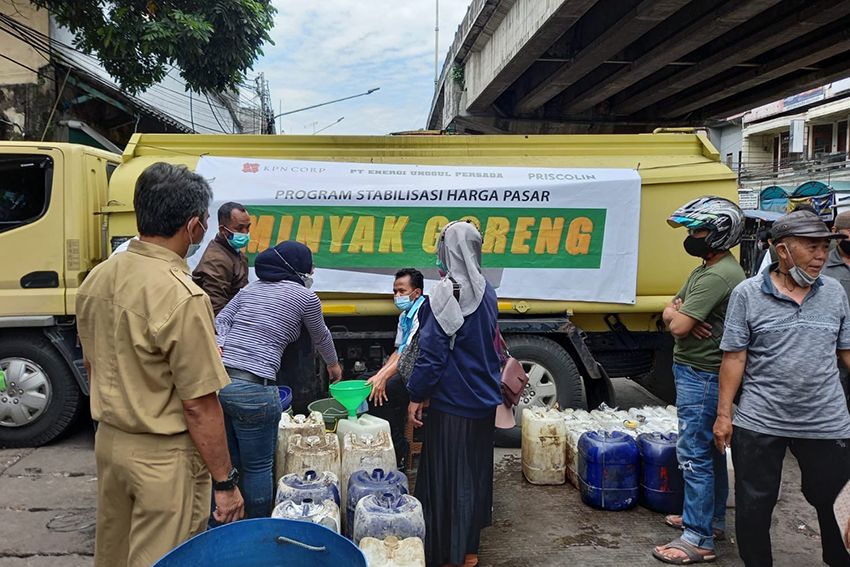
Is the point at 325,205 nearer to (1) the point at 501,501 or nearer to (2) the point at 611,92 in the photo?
(1) the point at 501,501

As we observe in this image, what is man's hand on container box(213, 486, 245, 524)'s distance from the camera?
225 centimetres

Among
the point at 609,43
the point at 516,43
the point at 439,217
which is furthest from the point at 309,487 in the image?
the point at 516,43

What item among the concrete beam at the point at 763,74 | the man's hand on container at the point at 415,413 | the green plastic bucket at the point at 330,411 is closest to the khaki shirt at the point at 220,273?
the green plastic bucket at the point at 330,411

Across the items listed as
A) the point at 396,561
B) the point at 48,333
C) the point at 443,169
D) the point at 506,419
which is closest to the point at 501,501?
the point at 506,419

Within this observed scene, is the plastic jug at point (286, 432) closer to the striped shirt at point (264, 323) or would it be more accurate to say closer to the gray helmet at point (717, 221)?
the striped shirt at point (264, 323)

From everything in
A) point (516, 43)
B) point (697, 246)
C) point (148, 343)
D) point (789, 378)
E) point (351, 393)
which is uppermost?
point (516, 43)

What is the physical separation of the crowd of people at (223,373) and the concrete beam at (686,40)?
18.8ft

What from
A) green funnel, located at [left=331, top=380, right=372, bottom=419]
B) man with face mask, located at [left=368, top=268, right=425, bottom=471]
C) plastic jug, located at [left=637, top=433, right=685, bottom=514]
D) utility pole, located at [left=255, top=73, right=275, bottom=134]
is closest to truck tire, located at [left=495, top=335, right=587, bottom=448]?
man with face mask, located at [left=368, top=268, right=425, bottom=471]

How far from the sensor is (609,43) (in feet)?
29.3

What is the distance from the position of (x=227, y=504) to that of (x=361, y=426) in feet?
5.69

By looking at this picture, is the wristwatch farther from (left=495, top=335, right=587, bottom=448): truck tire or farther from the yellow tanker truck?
(left=495, top=335, right=587, bottom=448): truck tire

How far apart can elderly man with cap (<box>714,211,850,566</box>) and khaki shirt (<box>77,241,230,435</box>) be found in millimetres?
2335

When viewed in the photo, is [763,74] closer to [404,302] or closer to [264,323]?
[404,302]

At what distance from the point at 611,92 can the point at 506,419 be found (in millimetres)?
10093
